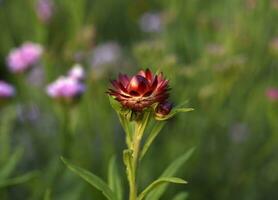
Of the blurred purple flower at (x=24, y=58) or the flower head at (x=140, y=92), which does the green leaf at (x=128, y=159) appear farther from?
the blurred purple flower at (x=24, y=58)

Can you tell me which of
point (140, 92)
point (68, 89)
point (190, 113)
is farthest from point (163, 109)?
point (190, 113)

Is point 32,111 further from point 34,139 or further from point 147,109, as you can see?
point 147,109

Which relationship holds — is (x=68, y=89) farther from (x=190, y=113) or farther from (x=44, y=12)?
(x=44, y=12)

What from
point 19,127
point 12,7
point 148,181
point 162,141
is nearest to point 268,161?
point 162,141

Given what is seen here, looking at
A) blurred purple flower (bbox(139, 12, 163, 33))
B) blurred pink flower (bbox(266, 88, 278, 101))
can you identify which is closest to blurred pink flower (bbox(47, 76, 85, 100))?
blurred pink flower (bbox(266, 88, 278, 101))

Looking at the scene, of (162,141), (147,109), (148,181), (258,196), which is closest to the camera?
(147,109)

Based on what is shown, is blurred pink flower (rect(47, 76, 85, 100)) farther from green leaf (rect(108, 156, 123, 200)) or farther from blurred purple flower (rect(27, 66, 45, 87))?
blurred purple flower (rect(27, 66, 45, 87))
